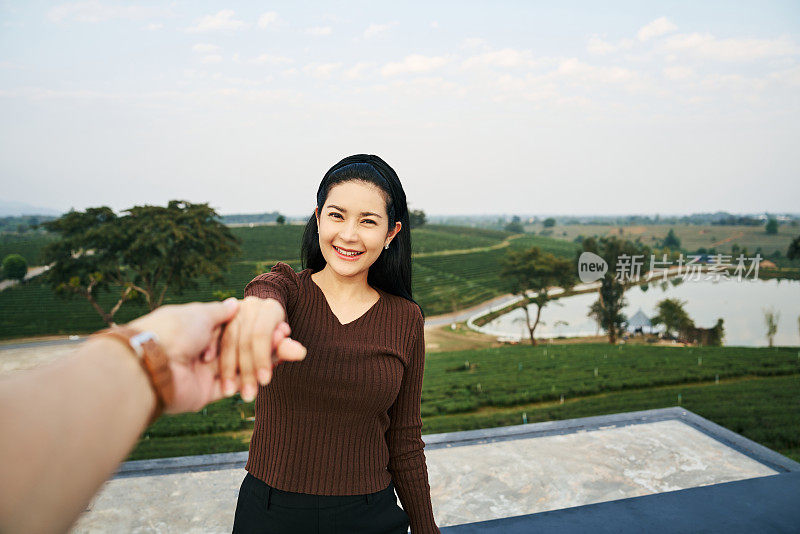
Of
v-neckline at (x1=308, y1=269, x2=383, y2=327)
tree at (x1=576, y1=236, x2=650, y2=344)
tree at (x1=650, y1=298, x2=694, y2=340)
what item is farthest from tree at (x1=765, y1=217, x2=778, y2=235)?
v-neckline at (x1=308, y1=269, x2=383, y2=327)

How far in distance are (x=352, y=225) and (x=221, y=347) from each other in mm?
567

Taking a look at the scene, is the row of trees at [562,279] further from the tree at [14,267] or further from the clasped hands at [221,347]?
the clasped hands at [221,347]

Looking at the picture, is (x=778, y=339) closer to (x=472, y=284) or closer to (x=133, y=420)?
(x=472, y=284)

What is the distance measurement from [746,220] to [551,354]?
1083 centimetres

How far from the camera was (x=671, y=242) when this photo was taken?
57.6 ft

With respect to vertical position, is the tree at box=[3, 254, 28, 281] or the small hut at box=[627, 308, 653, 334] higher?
the tree at box=[3, 254, 28, 281]

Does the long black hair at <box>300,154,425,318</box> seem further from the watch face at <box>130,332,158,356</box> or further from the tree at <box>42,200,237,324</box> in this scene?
the tree at <box>42,200,237,324</box>

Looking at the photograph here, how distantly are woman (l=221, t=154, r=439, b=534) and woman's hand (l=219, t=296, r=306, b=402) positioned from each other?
16.1 inches

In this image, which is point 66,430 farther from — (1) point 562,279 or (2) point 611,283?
(2) point 611,283

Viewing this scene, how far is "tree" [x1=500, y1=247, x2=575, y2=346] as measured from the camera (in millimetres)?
16422

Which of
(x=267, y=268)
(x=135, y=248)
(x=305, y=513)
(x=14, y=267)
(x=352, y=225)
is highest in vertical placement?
(x=352, y=225)

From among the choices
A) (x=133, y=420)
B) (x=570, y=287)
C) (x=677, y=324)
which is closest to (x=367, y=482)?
(x=133, y=420)

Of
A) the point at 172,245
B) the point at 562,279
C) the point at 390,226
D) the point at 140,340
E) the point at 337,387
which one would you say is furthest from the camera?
the point at 562,279

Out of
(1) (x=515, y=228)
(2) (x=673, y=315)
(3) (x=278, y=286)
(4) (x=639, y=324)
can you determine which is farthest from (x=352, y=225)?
(1) (x=515, y=228)
